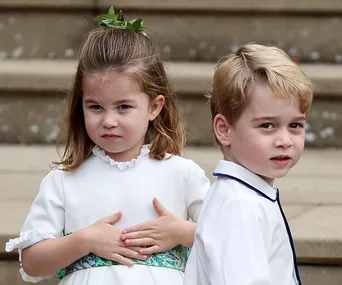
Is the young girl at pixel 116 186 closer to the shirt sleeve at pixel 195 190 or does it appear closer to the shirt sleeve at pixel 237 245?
the shirt sleeve at pixel 195 190

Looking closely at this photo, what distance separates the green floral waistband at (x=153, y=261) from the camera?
8.40ft

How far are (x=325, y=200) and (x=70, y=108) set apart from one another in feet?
3.99

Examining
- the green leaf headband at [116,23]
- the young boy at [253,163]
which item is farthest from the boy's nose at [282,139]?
the green leaf headband at [116,23]

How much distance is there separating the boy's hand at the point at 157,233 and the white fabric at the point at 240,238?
0.36 metres

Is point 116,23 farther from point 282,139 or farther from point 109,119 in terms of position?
point 282,139

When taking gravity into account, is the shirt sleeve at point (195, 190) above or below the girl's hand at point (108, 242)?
above

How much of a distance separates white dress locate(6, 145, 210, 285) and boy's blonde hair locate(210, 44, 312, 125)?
44 cm

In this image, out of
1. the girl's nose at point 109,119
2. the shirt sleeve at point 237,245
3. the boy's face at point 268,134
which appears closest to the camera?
the shirt sleeve at point 237,245

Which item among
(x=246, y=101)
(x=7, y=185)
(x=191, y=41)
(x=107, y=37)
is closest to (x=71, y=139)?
(x=107, y=37)

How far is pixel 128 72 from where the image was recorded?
253cm

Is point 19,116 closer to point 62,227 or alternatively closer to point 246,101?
point 62,227

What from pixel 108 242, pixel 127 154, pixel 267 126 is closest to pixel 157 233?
pixel 108 242

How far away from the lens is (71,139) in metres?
2.67

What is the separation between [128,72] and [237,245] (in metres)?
0.69
